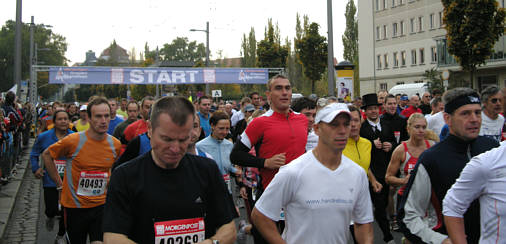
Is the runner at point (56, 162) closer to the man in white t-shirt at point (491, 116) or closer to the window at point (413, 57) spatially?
the man in white t-shirt at point (491, 116)

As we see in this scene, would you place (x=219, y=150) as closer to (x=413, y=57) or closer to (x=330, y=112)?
(x=330, y=112)

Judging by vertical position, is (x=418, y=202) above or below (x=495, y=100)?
below

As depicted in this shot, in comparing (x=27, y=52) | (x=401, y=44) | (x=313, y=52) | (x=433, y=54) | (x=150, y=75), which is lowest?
(x=150, y=75)

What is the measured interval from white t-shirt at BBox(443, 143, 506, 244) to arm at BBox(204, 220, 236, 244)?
50.9 inches

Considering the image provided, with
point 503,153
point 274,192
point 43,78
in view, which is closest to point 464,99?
point 503,153

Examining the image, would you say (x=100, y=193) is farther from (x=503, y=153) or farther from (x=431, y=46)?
(x=431, y=46)

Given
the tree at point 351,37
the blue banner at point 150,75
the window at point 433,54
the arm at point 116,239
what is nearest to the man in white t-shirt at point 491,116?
the arm at point 116,239

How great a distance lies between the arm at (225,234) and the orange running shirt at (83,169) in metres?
3.46

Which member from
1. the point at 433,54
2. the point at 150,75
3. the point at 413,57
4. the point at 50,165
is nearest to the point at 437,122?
the point at 50,165

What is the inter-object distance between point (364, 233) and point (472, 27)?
28276mm

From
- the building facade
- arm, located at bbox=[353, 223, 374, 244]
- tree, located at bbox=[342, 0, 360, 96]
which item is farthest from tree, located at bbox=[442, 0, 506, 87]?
tree, located at bbox=[342, 0, 360, 96]

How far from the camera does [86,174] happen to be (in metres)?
6.02

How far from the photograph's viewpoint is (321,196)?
11.1ft

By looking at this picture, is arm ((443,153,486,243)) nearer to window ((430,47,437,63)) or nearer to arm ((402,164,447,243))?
arm ((402,164,447,243))
